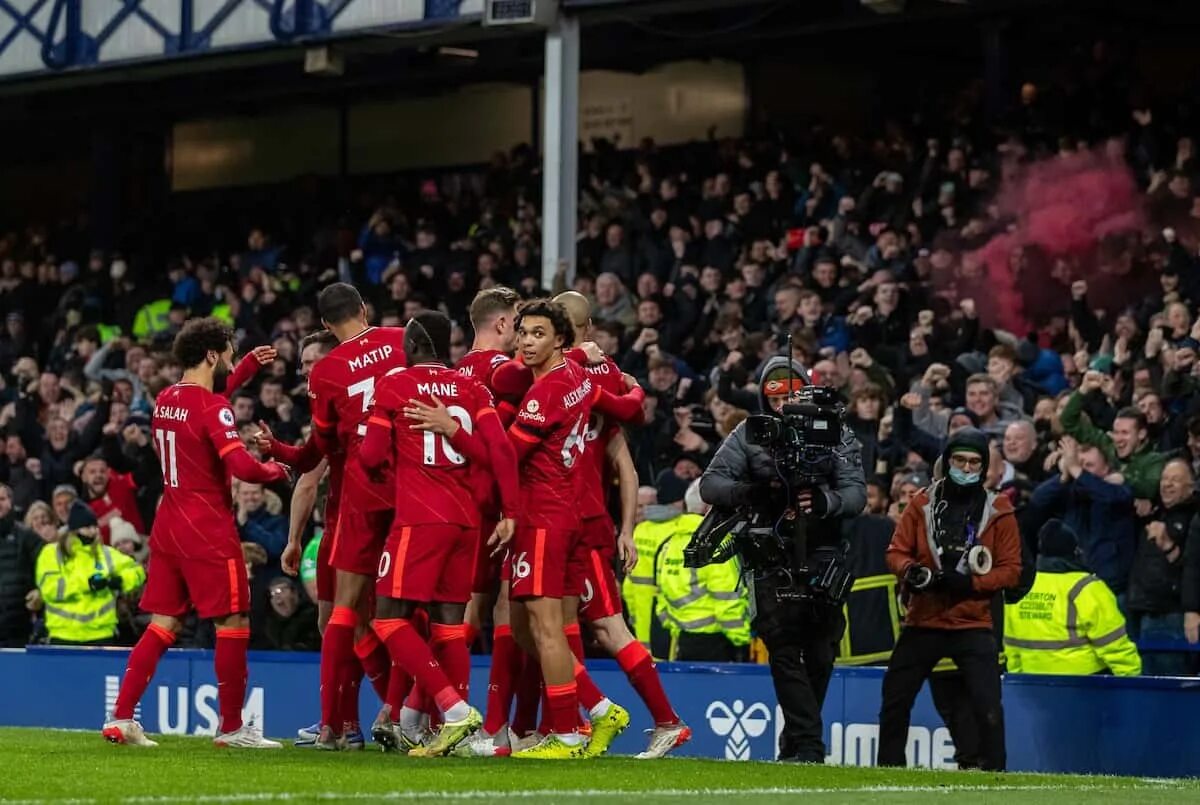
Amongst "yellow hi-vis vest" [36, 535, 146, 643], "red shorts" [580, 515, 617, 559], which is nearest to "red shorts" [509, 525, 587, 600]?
"red shorts" [580, 515, 617, 559]

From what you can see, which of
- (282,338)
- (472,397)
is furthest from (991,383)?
(282,338)

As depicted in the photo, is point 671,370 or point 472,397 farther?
point 671,370

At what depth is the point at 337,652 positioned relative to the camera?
11.0 m

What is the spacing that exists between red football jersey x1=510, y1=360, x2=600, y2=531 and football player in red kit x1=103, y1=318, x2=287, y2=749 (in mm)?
1458

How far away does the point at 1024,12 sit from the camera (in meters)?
23.5

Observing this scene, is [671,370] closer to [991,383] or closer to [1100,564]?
[991,383]

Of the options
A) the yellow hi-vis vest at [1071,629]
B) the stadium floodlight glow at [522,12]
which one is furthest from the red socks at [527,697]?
the stadium floodlight glow at [522,12]

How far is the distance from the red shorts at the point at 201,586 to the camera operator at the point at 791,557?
2277 millimetres

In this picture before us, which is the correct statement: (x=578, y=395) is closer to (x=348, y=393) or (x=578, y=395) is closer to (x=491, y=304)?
(x=491, y=304)

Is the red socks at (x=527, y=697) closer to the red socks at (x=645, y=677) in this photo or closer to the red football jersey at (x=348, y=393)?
the red socks at (x=645, y=677)

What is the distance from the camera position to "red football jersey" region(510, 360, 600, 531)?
10344 mm

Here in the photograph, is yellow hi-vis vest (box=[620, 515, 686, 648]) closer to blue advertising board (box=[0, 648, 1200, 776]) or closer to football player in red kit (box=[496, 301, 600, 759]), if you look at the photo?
blue advertising board (box=[0, 648, 1200, 776])

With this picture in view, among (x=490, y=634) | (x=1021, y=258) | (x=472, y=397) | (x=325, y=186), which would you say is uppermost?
(x=325, y=186)

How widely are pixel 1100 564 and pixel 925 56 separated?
11860 millimetres
